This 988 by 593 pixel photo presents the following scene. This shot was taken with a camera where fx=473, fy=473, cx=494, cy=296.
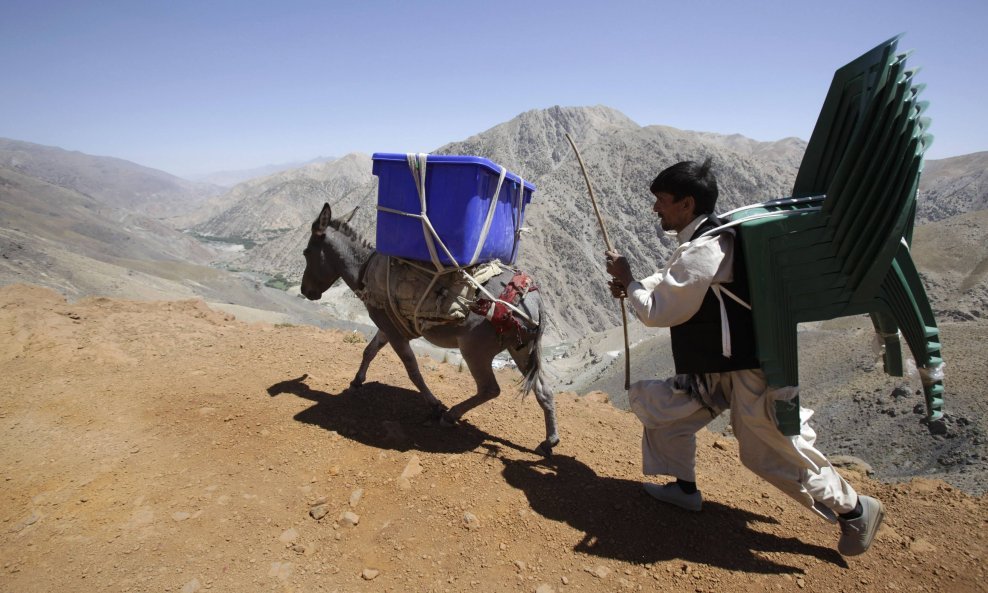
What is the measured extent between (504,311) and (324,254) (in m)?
2.25

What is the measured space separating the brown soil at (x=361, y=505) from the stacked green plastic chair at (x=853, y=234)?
1016mm

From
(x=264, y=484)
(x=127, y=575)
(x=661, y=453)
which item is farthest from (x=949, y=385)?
(x=127, y=575)

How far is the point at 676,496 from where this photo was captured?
3.35 metres

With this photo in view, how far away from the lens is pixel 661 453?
3338 millimetres

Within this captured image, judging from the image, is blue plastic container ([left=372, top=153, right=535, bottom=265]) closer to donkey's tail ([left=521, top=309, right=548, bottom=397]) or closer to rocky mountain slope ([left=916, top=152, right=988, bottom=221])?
donkey's tail ([left=521, top=309, right=548, bottom=397])

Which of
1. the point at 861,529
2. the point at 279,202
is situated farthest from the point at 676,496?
the point at 279,202

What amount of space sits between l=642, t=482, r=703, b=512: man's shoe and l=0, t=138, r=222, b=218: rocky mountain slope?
135 metres

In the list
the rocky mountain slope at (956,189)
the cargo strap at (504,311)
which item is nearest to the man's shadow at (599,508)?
the cargo strap at (504,311)

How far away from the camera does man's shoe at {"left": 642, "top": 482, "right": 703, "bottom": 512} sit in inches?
130

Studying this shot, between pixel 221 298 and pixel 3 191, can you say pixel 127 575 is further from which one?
pixel 3 191


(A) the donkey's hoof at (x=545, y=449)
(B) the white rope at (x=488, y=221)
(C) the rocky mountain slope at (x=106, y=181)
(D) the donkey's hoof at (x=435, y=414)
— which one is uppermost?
(C) the rocky mountain slope at (x=106, y=181)

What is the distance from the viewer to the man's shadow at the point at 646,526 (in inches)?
114

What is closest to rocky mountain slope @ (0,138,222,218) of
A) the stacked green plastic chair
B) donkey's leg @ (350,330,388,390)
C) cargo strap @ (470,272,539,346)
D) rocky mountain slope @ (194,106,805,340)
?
rocky mountain slope @ (194,106,805,340)

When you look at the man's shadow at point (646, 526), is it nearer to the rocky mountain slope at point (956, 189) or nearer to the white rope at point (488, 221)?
the white rope at point (488, 221)
